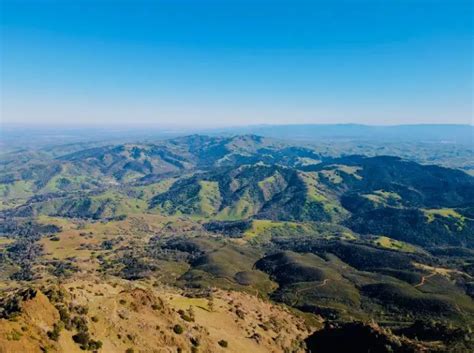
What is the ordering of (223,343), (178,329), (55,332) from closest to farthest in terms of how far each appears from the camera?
(55,332)
(178,329)
(223,343)

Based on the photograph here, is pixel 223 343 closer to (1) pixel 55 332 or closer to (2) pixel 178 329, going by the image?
(2) pixel 178 329

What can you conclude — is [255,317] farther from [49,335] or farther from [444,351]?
[49,335]

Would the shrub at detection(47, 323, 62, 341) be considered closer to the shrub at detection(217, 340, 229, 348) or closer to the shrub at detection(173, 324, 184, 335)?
the shrub at detection(173, 324, 184, 335)

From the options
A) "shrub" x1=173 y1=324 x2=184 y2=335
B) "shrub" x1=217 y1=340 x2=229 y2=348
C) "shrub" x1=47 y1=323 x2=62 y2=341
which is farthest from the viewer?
"shrub" x1=217 y1=340 x2=229 y2=348

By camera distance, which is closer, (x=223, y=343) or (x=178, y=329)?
(x=178, y=329)

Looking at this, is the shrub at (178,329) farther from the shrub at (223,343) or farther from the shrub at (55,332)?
the shrub at (55,332)

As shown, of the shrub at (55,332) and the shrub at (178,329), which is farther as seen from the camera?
the shrub at (178,329)

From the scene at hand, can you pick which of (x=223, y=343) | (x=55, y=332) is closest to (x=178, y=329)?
(x=223, y=343)

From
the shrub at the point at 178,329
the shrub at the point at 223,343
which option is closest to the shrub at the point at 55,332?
the shrub at the point at 178,329

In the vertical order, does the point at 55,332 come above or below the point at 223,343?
above

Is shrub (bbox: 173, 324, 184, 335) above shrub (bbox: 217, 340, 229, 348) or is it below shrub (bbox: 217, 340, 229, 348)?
above

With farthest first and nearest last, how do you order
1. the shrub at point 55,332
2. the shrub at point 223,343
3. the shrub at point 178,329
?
the shrub at point 223,343
the shrub at point 178,329
the shrub at point 55,332

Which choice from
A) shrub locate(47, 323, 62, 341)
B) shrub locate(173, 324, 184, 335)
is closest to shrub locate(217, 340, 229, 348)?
shrub locate(173, 324, 184, 335)

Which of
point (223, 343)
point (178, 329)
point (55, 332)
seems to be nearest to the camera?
point (55, 332)
